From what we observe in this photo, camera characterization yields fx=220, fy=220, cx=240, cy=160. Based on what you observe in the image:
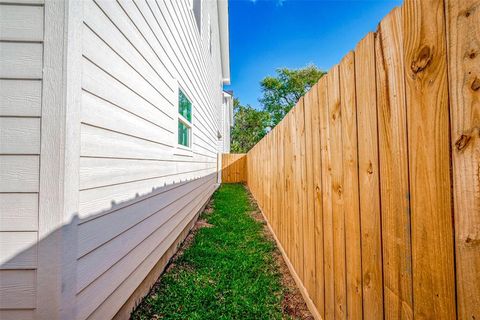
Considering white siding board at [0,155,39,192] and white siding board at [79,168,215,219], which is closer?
white siding board at [0,155,39,192]

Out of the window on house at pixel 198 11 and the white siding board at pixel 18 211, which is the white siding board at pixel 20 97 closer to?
the white siding board at pixel 18 211

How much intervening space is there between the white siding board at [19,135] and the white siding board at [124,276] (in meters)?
0.93

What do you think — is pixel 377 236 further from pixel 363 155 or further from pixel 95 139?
pixel 95 139

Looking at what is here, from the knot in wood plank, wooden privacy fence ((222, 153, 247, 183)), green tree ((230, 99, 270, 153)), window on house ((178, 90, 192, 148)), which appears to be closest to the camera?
the knot in wood plank

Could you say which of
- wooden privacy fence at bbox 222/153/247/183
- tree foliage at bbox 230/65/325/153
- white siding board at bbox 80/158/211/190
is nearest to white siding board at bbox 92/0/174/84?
white siding board at bbox 80/158/211/190

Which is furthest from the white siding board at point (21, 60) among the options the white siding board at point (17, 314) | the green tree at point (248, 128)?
the green tree at point (248, 128)

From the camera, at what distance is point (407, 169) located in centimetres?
80

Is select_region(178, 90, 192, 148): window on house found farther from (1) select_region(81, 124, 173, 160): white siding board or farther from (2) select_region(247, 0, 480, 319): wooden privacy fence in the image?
(2) select_region(247, 0, 480, 319): wooden privacy fence

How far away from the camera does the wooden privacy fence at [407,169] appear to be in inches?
24.2

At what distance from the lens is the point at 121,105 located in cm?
183

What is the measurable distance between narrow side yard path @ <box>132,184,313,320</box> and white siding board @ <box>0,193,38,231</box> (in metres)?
1.29

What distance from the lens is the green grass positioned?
1976mm

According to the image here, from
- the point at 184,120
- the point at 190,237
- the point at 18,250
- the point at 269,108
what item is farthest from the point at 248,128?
the point at 18,250

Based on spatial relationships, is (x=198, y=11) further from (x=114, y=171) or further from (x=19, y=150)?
(x=19, y=150)
